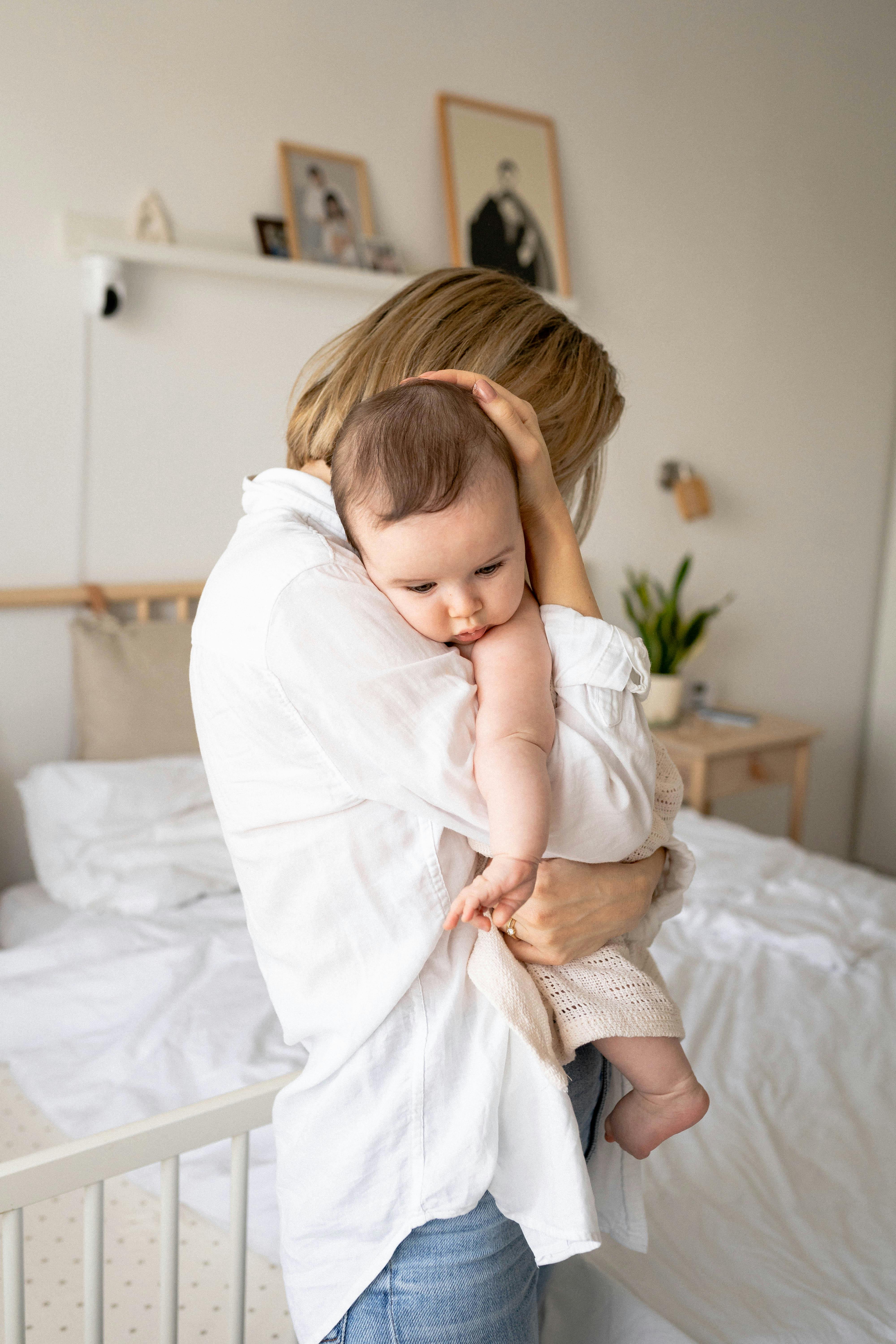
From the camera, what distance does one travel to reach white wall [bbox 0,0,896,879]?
2.16m

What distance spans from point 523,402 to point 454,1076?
496 millimetres

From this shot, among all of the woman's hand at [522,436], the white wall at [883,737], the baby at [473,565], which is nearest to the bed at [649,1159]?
the baby at [473,565]

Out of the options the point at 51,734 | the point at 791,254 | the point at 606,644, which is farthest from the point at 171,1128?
the point at 791,254

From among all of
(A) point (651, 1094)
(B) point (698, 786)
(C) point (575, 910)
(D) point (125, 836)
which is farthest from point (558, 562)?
(B) point (698, 786)

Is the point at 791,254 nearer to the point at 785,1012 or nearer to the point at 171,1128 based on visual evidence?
the point at 785,1012

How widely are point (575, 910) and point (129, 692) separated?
5.34 ft

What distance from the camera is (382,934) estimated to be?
2.27 ft

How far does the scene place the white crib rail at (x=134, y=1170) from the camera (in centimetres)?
75

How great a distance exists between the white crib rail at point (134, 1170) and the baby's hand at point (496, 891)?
1.18 feet

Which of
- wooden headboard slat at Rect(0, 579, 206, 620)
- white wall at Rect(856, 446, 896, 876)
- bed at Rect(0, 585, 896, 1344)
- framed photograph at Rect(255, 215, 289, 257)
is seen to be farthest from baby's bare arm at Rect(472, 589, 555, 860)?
white wall at Rect(856, 446, 896, 876)

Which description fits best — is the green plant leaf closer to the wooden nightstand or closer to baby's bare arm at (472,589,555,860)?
the wooden nightstand

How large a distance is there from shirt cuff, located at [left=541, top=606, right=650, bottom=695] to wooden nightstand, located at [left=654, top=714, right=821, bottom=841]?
207 centimetres

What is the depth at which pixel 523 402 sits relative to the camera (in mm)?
784

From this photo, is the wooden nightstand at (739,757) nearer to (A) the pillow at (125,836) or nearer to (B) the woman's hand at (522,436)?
(A) the pillow at (125,836)
